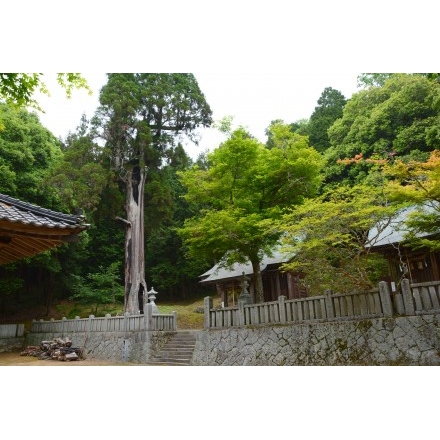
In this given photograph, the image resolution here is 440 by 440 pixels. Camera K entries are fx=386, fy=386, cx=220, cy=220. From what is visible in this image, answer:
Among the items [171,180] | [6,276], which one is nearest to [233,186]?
[171,180]

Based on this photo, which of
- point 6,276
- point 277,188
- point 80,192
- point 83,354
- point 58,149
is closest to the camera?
point 277,188

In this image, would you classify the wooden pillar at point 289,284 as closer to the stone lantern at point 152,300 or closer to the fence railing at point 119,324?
the fence railing at point 119,324

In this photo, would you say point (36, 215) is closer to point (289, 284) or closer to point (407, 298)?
point (407, 298)

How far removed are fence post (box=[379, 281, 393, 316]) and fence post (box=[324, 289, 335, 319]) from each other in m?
0.74

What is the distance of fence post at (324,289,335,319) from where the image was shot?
5.77 m

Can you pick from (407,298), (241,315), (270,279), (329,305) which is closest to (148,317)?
(241,315)

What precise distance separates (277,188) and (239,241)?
1493mm

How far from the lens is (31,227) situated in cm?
260

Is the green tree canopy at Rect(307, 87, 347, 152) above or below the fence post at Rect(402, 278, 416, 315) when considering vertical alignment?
above

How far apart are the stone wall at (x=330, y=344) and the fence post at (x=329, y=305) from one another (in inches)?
5.5

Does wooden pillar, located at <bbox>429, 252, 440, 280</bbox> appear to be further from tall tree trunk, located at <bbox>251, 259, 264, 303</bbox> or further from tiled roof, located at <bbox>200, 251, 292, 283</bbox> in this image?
tall tree trunk, located at <bbox>251, 259, 264, 303</bbox>

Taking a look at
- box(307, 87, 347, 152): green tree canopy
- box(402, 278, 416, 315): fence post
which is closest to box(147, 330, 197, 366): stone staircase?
box(402, 278, 416, 315): fence post

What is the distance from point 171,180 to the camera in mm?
11766

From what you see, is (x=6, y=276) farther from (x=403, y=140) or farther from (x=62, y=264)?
(x=403, y=140)
